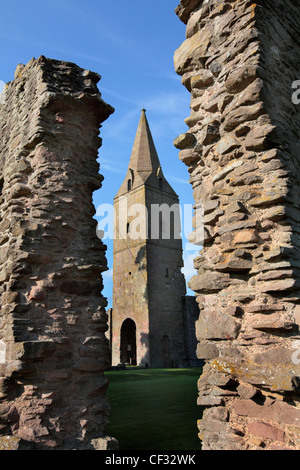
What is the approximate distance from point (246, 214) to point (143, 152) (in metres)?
25.5

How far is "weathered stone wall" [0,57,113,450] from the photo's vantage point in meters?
3.93

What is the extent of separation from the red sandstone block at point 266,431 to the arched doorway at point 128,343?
22.2 meters

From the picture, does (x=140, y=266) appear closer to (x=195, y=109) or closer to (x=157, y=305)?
(x=157, y=305)

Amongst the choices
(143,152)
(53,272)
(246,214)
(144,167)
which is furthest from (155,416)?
(143,152)

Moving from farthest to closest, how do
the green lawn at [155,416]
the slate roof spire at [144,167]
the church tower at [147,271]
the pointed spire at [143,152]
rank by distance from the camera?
the pointed spire at [143,152] < the slate roof spire at [144,167] < the church tower at [147,271] < the green lawn at [155,416]

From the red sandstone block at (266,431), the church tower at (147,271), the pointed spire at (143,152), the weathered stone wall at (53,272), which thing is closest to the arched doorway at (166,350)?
the church tower at (147,271)

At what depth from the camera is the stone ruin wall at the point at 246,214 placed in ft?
8.54

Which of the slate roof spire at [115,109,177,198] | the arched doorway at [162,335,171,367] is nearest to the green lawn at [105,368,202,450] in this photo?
the arched doorway at [162,335,171,367]

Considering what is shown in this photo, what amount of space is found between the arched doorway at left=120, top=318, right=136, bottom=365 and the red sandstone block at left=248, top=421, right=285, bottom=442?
22171mm

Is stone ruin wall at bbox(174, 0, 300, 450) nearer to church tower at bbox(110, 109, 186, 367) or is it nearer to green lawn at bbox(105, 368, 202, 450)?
green lawn at bbox(105, 368, 202, 450)

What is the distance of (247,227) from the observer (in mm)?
2965

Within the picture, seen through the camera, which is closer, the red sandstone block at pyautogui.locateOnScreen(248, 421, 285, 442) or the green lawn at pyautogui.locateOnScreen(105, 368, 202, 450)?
the red sandstone block at pyautogui.locateOnScreen(248, 421, 285, 442)

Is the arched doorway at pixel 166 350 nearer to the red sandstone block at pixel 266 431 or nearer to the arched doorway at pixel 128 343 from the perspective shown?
the arched doorway at pixel 128 343

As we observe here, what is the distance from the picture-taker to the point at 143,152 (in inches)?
1093
